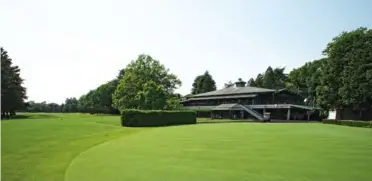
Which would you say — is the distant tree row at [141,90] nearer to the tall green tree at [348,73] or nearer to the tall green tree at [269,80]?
the tall green tree at [348,73]

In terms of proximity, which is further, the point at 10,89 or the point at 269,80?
the point at 269,80

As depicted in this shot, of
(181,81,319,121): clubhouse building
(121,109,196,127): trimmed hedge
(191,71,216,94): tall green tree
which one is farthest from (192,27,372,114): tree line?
(191,71,216,94): tall green tree

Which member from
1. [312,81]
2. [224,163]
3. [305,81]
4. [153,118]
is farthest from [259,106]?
[224,163]

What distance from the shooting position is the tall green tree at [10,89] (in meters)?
51.6

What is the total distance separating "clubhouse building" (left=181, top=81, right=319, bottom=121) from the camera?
62250mm

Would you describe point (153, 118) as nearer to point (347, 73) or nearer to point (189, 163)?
point (189, 163)

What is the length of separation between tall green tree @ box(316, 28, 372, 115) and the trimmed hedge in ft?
71.6

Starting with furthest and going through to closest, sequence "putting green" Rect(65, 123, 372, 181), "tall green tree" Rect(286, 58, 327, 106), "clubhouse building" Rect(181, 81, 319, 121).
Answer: "tall green tree" Rect(286, 58, 327, 106)
"clubhouse building" Rect(181, 81, 319, 121)
"putting green" Rect(65, 123, 372, 181)

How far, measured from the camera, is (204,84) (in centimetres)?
10488

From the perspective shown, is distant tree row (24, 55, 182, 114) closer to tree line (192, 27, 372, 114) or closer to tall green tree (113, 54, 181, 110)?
tall green tree (113, 54, 181, 110)

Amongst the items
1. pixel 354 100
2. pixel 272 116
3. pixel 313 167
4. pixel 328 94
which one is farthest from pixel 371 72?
pixel 313 167

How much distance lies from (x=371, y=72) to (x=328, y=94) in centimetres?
815

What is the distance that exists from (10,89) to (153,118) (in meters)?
29.7

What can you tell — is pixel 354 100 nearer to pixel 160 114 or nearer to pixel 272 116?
pixel 272 116
